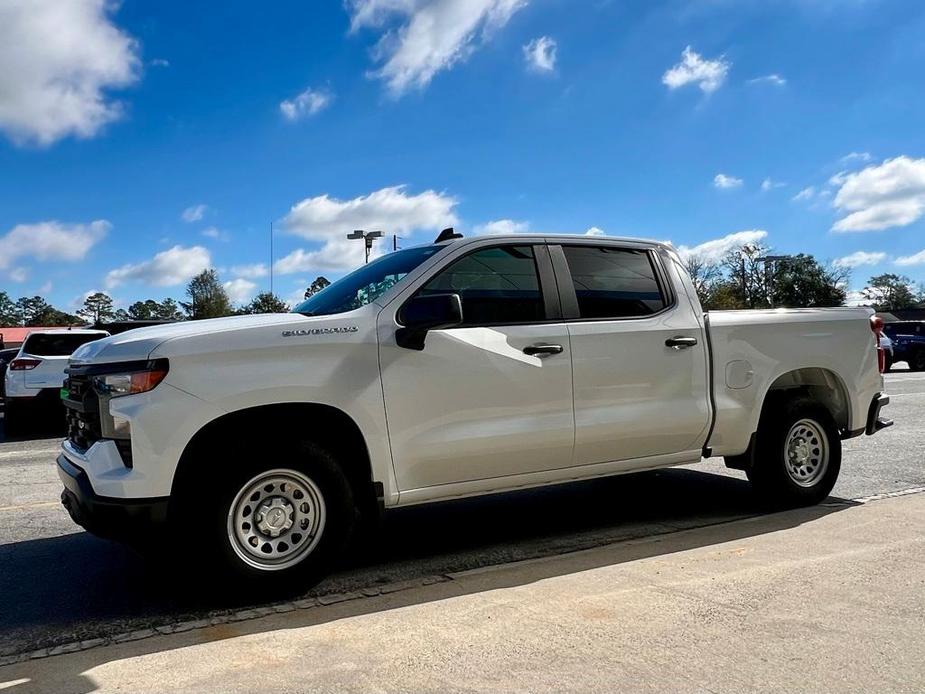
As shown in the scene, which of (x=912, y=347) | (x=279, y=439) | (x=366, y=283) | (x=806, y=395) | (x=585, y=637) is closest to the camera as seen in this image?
(x=585, y=637)

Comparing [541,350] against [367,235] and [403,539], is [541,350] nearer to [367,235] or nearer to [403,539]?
[403,539]

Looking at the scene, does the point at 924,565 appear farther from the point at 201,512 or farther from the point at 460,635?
the point at 201,512

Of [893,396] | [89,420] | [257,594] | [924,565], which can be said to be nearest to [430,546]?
[257,594]

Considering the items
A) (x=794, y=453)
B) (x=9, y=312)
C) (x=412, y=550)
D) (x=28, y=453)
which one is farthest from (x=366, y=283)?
(x=9, y=312)

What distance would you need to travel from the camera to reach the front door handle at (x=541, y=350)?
4746mm

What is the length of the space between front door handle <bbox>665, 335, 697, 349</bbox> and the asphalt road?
4.22ft

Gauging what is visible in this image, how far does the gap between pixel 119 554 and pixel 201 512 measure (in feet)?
5.76

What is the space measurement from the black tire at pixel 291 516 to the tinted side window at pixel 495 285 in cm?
122

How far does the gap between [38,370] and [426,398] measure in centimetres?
1051

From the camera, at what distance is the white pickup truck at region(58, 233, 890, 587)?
12.9 feet

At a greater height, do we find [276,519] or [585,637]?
[276,519]

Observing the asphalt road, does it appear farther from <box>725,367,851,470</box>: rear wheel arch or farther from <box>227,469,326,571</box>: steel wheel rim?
<box>725,367,851,470</box>: rear wheel arch

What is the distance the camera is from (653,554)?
4.82 meters

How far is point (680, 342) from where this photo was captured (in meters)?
5.34
